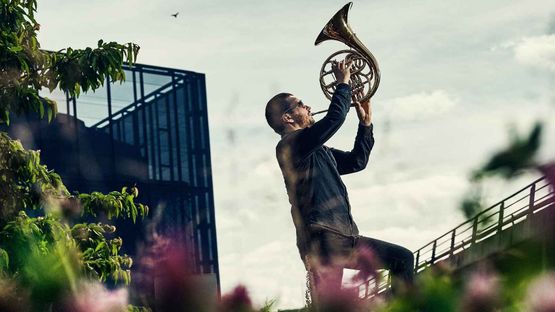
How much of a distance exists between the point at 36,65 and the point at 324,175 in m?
7.98

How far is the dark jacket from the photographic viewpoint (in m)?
5.00

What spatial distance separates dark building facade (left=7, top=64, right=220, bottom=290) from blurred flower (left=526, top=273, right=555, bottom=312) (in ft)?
105

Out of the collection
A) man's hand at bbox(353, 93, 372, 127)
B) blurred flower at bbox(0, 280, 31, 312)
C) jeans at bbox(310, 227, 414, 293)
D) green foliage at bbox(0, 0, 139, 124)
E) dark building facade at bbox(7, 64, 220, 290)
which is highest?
dark building facade at bbox(7, 64, 220, 290)

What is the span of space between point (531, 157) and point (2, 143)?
37.7 feet

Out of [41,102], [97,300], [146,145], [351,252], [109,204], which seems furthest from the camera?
[146,145]

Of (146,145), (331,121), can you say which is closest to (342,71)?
(331,121)

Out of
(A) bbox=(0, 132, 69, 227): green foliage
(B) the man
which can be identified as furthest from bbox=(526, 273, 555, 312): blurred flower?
(A) bbox=(0, 132, 69, 227): green foliage

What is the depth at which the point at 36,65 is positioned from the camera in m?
12.7

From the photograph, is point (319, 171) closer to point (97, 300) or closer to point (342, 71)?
point (342, 71)

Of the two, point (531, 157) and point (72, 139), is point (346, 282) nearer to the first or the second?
point (531, 157)

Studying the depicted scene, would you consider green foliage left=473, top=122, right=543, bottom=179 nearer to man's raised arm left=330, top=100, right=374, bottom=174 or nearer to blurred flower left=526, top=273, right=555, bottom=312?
blurred flower left=526, top=273, right=555, bottom=312

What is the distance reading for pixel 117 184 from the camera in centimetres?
3588

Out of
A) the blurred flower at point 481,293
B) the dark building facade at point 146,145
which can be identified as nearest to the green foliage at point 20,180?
the blurred flower at point 481,293

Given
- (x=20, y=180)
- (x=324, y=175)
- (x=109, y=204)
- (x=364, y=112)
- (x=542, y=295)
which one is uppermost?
(x=20, y=180)
